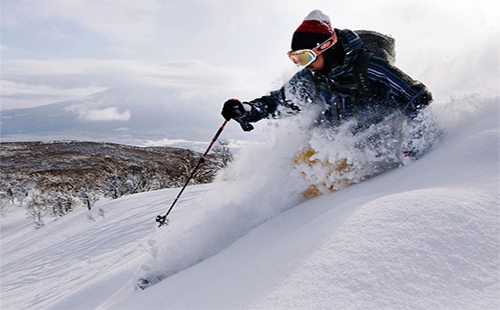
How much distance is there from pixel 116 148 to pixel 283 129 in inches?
2593

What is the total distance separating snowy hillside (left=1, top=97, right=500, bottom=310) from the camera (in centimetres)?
105

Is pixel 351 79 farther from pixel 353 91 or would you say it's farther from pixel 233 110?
pixel 233 110

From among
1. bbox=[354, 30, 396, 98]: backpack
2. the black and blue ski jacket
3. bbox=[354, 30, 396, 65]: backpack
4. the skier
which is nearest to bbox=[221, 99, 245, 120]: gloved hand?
the black and blue ski jacket

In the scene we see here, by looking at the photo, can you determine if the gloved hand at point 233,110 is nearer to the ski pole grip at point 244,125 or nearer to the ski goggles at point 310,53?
the ski pole grip at point 244,125

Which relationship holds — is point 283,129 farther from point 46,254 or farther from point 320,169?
point 46,254

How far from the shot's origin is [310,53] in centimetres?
263

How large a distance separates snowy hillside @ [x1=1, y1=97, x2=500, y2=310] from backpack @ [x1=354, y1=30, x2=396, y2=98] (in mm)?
653

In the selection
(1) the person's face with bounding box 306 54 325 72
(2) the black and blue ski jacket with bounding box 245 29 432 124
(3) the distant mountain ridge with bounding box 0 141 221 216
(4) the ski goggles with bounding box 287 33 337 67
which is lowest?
(2) the black and blue ski jacket with bounding box 245 29 432 124

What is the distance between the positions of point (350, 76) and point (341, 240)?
184 cm

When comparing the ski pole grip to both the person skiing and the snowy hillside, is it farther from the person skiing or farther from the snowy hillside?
the person skiing

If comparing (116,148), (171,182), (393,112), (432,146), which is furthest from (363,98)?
(116,148)

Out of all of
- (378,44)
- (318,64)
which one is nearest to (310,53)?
(318,64)

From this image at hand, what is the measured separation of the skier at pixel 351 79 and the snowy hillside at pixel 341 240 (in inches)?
13.6

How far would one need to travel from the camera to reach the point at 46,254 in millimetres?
8297
